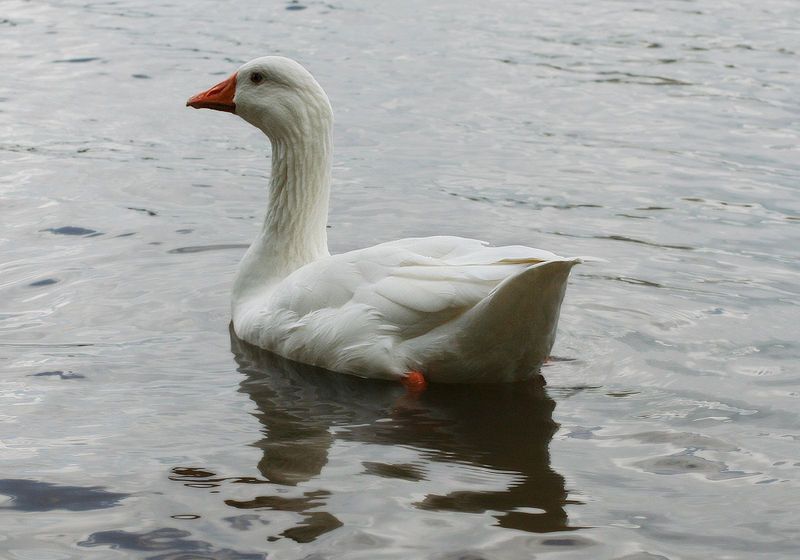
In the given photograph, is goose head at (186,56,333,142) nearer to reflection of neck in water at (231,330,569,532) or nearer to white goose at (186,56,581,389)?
white goose at (186,56,581,389)

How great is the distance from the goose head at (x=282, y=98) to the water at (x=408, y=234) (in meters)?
1.37

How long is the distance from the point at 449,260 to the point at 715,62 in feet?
34.1

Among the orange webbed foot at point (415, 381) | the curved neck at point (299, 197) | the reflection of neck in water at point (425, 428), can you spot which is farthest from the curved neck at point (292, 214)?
the orange webbed foot at point (415, 381)

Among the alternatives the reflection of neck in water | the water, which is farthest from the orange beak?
the reflection of neck in water

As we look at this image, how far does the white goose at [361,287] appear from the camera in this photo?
617 cm

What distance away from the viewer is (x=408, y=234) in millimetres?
9656

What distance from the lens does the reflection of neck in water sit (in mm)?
5324

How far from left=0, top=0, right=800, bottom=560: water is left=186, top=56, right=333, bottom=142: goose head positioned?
4.48 ft

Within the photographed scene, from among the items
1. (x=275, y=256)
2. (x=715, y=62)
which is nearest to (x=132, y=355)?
(x=275, y=256)

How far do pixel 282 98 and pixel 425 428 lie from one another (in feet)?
8.38

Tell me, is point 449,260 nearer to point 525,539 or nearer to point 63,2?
point 525,539

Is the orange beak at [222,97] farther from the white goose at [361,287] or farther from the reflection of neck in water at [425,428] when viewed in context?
the reflection of neck in water at [425,428]

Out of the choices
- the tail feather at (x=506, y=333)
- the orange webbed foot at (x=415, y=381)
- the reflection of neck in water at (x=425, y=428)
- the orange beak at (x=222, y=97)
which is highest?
the orange beak at (x=222, y=97)

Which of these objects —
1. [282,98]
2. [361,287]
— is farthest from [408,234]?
[361,287]
